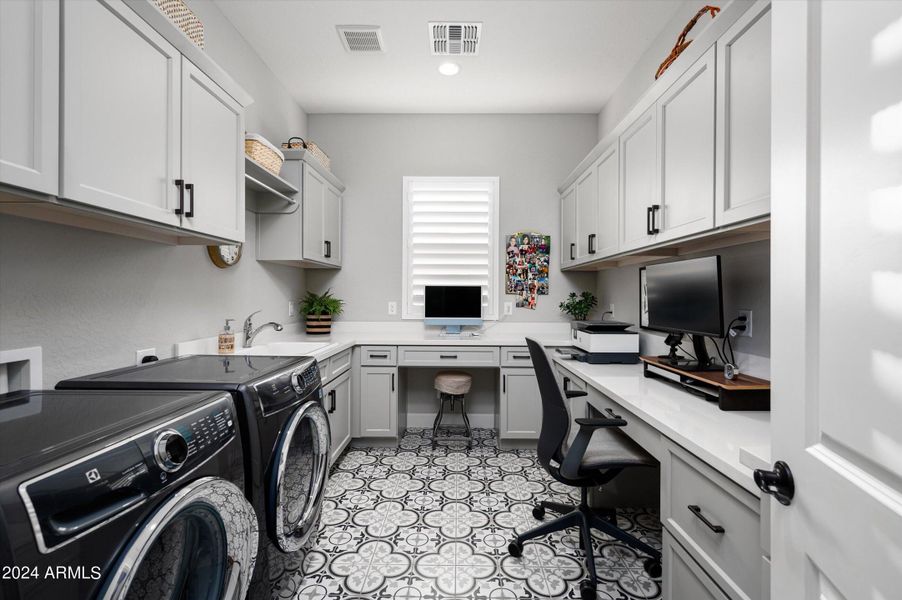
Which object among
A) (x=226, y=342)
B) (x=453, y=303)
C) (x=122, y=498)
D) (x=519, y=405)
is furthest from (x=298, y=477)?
(x=453, y=303)

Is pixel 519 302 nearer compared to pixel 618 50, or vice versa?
pixel 618 50

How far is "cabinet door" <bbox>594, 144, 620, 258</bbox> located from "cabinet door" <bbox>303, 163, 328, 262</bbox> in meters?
2.06

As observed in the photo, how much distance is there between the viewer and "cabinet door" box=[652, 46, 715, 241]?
1.48m

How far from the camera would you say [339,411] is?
279cm

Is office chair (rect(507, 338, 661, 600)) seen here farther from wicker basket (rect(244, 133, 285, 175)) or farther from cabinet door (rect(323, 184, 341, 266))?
cabinet door (rect(323, 184, 341, 266))

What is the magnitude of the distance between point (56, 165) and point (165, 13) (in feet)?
2.69

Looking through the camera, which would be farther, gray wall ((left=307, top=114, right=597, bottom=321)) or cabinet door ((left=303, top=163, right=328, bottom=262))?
gray wall ((left=307, top=114, right=597, bottom=321))

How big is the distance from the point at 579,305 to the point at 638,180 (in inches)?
59.8

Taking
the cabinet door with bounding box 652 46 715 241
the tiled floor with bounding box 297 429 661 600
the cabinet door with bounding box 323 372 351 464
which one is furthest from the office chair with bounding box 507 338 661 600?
the cabinet door with bounding box 323 372 351 464

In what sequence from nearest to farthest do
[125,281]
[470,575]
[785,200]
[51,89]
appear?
1. [785,200]
2. [51,89]
3. [125,281]
4. [470,575]

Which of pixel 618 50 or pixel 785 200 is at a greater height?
pixel 618 50

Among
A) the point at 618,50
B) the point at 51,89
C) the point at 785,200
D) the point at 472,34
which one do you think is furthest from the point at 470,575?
the point at 618,50

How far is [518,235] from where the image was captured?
3559mm

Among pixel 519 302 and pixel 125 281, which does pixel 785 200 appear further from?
pixel 519 302
